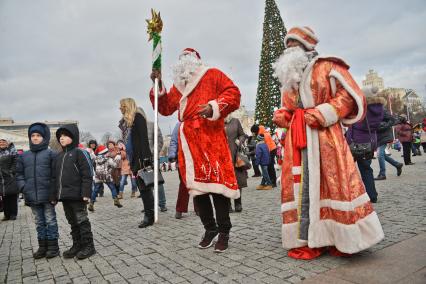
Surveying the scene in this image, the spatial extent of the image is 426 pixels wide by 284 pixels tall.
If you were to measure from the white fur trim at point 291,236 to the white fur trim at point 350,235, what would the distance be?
138 millimetres

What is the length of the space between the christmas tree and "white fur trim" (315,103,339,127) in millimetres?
25746

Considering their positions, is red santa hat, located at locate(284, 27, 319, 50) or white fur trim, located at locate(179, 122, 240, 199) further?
white fur trim, located at locate(179, 122, 240, 199)

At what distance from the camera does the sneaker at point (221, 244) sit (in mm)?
3654

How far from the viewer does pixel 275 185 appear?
976 centimetres

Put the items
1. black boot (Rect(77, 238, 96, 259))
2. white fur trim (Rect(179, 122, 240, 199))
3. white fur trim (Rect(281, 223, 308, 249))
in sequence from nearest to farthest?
white fur trim (Rect(281, 223, 308, 249)), white fur trim (Rect(179, 122, 240, 199)), black boot (Rect(77, 238, 96, 259))

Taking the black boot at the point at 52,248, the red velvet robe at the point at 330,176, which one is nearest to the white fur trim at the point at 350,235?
the red velvet robe at the point at 330,176

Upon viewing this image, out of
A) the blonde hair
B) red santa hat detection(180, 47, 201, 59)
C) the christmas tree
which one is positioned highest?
the christmas tree

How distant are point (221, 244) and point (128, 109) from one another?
2947 mm

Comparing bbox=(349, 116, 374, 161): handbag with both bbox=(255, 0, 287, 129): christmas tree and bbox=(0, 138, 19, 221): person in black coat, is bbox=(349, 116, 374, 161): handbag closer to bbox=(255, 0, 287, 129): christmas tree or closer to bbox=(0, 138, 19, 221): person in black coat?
bbox=(0, 138, 19, 221): person in black coat

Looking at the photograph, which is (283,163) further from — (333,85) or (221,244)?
(221,244)

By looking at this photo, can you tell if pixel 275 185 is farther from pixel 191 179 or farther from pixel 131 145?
pixel 191 179

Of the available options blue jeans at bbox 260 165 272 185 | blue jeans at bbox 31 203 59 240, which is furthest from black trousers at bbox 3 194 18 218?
blue jeans at bbox 260 165 272 185

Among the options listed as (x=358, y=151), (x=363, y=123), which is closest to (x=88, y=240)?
(x=358, y=151)

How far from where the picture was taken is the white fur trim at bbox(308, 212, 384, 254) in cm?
296
